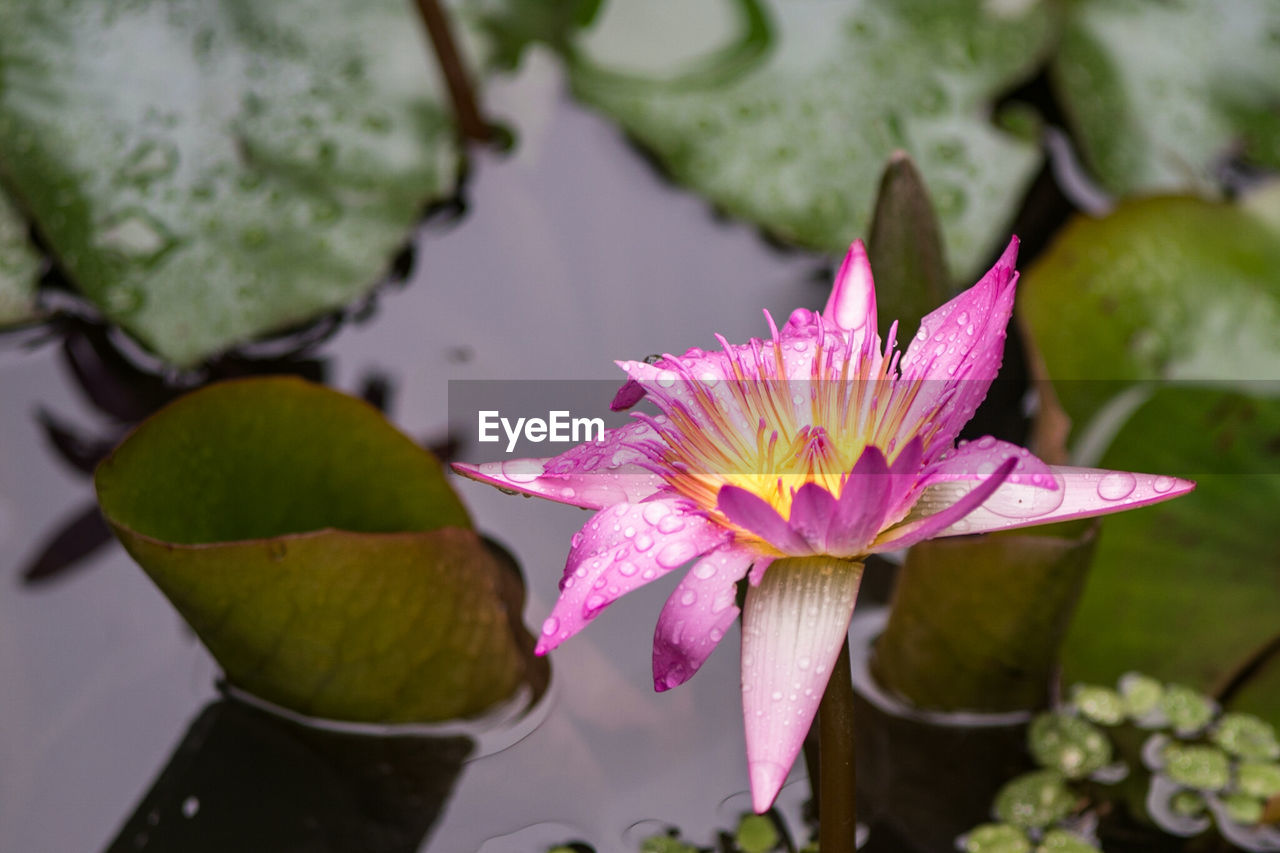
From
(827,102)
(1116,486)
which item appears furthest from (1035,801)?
(827,102)

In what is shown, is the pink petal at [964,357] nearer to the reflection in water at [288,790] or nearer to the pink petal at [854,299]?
the pink petal at [854,299]

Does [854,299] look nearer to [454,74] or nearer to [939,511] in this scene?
[939,511]

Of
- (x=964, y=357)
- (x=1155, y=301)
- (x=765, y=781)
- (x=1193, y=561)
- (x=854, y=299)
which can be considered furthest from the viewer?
(x=1155, y=301)

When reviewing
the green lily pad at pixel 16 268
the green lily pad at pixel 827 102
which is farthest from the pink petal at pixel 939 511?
the green lily pad at pixel 16 268

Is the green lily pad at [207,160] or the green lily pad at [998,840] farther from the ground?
the green lily pad at [207,160]

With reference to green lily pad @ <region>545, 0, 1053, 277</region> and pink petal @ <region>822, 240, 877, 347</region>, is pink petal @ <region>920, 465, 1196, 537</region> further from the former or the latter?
green lily pad @ <region>545, 0, 1053, 277</region>

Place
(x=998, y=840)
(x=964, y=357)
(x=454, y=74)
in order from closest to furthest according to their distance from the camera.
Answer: (x=964, y=357) → (x=998, y=840) → (x=454, y=74)
